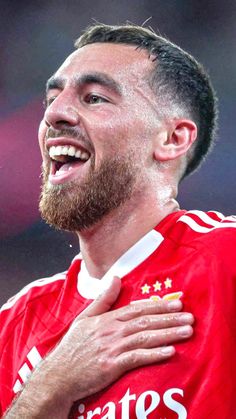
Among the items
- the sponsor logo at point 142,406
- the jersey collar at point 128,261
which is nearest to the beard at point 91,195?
the jersey collar at point 128,261

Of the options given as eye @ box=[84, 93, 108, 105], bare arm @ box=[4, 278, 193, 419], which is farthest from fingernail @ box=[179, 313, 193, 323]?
eye @ box=[84, 93, 108, 105]

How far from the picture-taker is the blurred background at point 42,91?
2.69 metres

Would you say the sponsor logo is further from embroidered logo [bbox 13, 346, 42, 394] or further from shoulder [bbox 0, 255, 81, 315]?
shoulder [bbox 0, 255, 81, 315]

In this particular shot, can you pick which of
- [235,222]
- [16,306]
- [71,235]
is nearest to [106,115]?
[235,222]

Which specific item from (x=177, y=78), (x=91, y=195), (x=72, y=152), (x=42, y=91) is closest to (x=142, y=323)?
(x=91, y=195)

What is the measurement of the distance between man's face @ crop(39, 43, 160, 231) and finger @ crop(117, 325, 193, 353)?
368 mm

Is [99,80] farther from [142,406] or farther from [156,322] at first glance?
[142,406]

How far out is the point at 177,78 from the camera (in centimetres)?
166

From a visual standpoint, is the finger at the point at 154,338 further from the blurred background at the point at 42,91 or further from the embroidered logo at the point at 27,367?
the blurred background at the point at 42,91

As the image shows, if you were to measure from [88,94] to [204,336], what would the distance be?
64 centimetres

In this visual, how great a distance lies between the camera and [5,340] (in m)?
1.59

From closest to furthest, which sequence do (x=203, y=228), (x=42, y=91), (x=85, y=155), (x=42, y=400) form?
(x=42, y=400), (x=203, y=228), (x=85, y=155), (x=42, y=91)

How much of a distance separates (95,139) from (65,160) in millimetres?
104

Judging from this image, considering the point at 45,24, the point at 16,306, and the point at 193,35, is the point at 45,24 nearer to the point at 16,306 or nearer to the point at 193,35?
the point at 193,35
